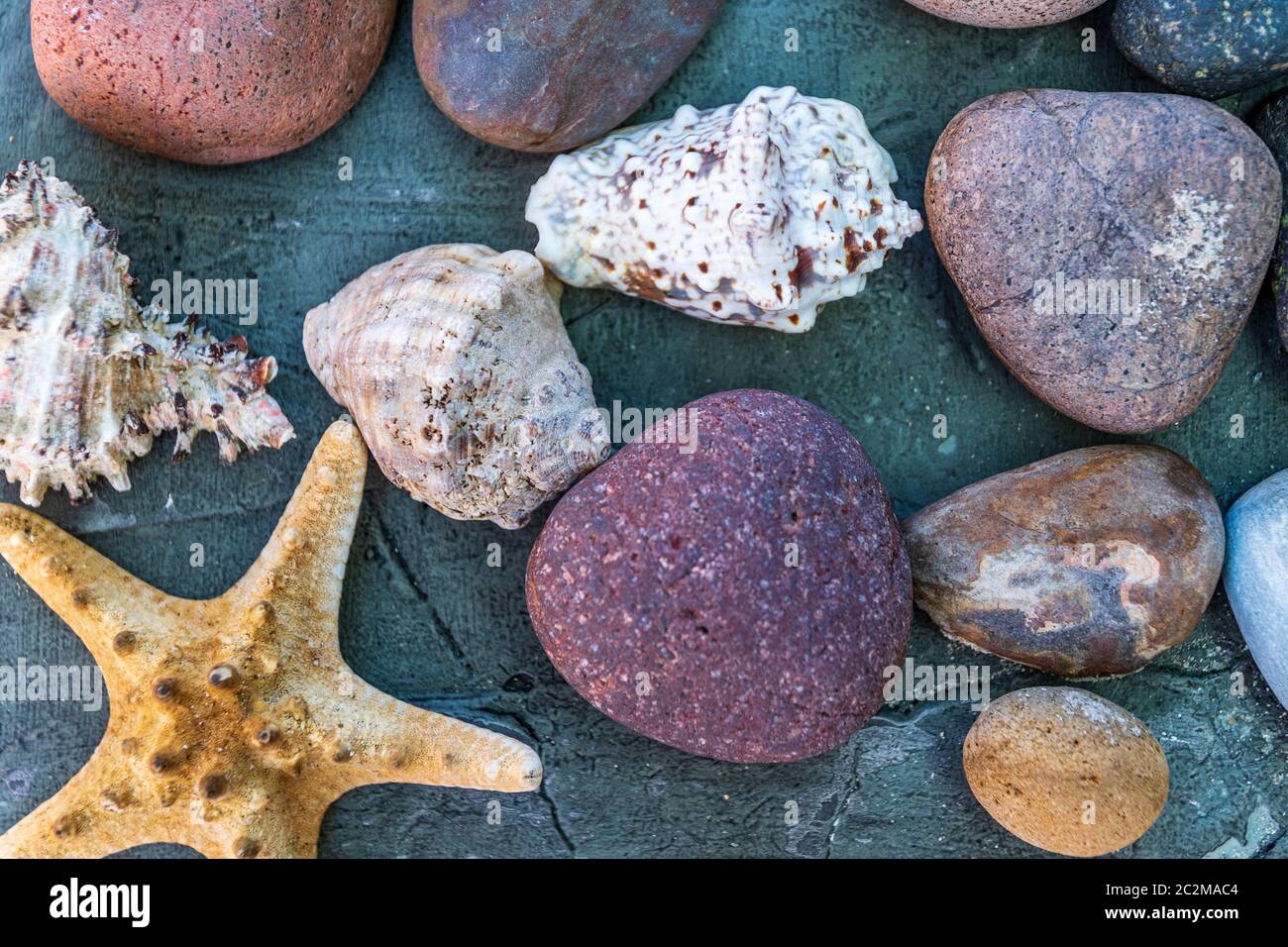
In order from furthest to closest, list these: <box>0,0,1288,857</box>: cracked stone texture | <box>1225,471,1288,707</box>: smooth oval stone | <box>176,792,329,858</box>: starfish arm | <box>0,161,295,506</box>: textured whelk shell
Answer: <box>0,0,1288,857</box>: cracked stone texture < <box>1225,471,1288,707</box>: smooth oval stone < <box>176,792,329,858</box>: starfish arm < <box>0,161,295,506</box>: textured whelk shell

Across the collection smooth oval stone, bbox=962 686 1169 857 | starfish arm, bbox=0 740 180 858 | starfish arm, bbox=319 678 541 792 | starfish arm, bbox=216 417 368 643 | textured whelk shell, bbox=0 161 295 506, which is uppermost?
textured whelk shell, bbox=0 161 295 506

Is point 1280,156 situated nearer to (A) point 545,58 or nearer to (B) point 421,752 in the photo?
(A) point 545,58

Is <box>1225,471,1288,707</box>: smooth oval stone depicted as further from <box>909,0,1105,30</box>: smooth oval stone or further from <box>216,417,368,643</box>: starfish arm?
<box>216,417,368,643</box>: starfish arm

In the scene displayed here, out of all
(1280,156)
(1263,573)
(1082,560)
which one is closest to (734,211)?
(1082,560)

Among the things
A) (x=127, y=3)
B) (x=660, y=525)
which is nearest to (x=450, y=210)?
(x=127, y=3)

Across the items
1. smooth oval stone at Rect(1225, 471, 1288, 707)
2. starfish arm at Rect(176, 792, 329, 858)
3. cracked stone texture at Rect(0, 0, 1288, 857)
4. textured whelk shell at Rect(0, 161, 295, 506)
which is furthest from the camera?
cracked stone texture at Rect(0, 0, 1288, 857)

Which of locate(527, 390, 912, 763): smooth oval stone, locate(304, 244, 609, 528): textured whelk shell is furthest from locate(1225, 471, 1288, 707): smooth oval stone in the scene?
locate(304, 244, 609, 528): textured whelk shell

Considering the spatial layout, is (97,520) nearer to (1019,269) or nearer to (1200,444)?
(1019,269)
